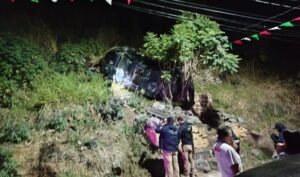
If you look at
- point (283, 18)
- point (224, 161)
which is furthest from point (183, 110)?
point (224, 161)

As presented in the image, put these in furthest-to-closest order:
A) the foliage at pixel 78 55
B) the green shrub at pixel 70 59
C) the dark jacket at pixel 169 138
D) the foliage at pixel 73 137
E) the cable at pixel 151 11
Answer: the cable at pixel 151 11 → the foliage at pixel 78 55 → the green shrub at pixel 70 59 → the foliage at pixel 73 137 → the dark jacket at pixel 169 138

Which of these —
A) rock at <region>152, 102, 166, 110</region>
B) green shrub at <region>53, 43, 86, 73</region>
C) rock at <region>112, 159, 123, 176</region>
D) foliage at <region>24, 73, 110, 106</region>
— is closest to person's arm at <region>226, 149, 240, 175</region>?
rock at <region>112, 159, 123, 176</region>

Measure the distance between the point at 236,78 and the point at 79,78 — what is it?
250 inches

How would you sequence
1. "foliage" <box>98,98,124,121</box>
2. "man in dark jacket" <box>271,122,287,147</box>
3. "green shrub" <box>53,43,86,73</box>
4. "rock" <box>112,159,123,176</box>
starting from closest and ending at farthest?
"man in dark jacket" <box>271,122,287,147</box> → "rock" <box>112,159,123,176</box> → "foliage" <box>98,98,124,121</box> → "green shrub" <box>53,43,86,73</box>

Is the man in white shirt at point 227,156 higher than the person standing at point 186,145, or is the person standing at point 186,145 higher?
the man in white shirt at point 227,156

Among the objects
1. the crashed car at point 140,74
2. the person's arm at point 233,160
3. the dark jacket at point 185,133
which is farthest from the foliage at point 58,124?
the person's arm at point 233,160

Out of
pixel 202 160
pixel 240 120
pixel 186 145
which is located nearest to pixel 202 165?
pixel 202 160

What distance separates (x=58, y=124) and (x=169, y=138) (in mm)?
3197

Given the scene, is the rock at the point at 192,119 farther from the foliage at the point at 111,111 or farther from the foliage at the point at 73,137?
the foliage at the point at 73,137

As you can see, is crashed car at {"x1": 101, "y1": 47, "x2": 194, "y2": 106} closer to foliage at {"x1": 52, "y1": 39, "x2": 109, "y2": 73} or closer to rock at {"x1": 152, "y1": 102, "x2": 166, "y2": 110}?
rock at {"x1": 152, "y1": 102, "x2": 166, "y2": 110}

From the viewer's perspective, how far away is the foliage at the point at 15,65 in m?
12.1

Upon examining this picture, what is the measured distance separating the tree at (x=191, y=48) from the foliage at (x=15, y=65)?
3.57 metres

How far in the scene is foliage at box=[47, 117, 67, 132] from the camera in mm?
11055

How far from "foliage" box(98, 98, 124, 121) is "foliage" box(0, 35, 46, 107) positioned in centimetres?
238
